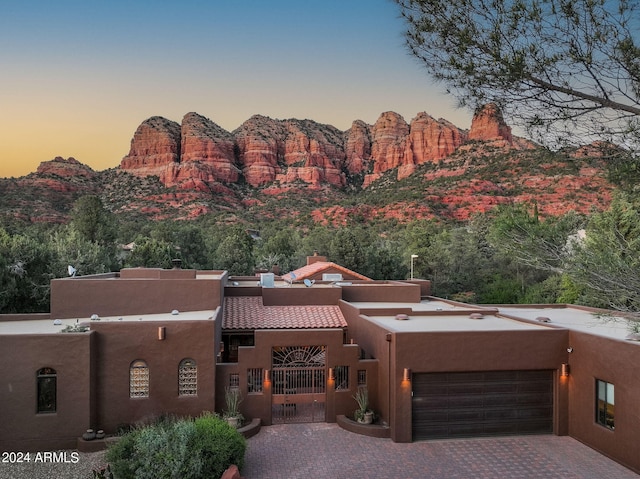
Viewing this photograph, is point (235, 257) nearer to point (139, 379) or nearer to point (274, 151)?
point (139, 379)

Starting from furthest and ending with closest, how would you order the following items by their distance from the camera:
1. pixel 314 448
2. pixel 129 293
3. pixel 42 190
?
1. pixel 42 190
2. pixel 129 293
3. pixel 314 448

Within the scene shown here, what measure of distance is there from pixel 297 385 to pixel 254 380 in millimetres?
1243

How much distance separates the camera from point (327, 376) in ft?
43.8

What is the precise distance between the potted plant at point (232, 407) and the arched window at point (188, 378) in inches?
35.0

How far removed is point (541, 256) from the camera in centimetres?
862

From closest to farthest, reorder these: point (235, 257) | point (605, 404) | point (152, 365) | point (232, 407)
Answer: point (605, 404)
point (152, 365)
point (232, 407)
point (235, 257)

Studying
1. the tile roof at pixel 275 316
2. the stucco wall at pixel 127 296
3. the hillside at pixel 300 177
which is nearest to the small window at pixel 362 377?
the tile roof at pixel 275 316

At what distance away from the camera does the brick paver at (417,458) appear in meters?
10.0

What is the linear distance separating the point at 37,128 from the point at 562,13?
4456cm

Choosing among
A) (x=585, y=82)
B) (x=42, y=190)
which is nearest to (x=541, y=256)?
(x=585, y=82)

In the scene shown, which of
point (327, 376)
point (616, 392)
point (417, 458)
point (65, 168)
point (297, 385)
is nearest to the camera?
point (616, 392)

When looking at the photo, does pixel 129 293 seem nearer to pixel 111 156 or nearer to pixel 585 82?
pixel 585 82

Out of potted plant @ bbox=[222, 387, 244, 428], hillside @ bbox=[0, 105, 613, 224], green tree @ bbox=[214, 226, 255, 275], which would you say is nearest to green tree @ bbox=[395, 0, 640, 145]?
potted plant @ bbox=[222, 387, 244, 428]

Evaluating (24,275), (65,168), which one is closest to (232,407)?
(24,275)
